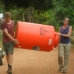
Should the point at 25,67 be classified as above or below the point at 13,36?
below

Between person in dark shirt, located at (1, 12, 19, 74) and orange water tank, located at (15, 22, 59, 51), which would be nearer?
orange water tank, located at (15, 22, 59, 51)

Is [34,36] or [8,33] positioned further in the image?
[8,33]

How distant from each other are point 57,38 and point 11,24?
1.38 metres

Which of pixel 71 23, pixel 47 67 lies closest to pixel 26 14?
pixel 71 23

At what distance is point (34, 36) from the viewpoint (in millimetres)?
9047

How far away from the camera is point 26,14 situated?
5612 centimetres

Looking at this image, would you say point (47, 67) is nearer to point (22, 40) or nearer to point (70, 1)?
point (22, 40)

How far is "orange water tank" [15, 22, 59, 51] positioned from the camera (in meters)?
9.03

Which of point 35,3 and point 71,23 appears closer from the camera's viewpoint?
point 71,23

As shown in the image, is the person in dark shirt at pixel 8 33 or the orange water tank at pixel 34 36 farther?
the person in dark shirt at pixel 8 33

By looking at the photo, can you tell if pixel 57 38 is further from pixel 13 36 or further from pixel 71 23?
pixel 71 23

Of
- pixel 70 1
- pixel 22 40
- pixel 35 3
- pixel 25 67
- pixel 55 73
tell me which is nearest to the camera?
pixel 22 40

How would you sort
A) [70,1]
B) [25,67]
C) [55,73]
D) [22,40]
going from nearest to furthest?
[22,40]
[55,73]
[25,67]
[70,1]

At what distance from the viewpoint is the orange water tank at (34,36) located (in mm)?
9031
